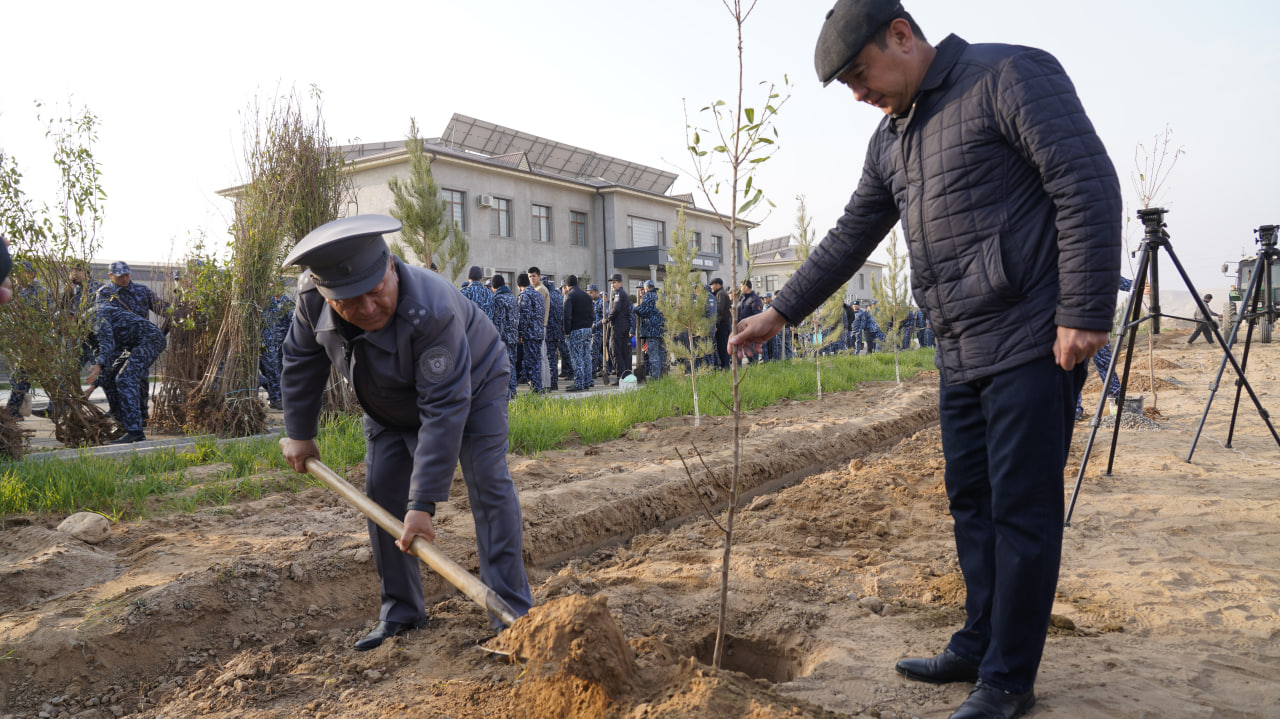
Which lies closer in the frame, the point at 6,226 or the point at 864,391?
the point at 6,226

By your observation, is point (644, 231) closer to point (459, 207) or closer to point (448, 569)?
point (459, 207)

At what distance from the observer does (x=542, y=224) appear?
27.4 meters

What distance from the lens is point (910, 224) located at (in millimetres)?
2244

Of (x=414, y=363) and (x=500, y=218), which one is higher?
(x=500, y=218)

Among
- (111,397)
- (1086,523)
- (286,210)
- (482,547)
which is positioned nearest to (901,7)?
(482,547)

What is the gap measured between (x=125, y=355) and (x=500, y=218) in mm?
18634

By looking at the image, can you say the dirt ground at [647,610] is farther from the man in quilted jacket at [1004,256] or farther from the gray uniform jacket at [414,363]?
the gray uniform jacket at [414,363]

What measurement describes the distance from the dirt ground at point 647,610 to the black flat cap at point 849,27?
1.74 meters

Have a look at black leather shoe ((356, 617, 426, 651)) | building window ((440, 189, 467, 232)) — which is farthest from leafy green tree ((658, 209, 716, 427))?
building window ((440, 189, 467, 232))

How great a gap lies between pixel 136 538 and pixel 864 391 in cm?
1034

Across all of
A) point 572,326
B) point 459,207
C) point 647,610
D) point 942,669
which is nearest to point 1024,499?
point 942,669

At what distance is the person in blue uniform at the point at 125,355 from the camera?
7379 mm

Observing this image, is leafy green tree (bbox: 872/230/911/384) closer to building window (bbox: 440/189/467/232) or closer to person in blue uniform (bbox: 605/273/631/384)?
person in blue uniform (bbox: 605/273/631/384)

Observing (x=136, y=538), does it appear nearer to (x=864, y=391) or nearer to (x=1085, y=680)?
(x=1085, y=680)
